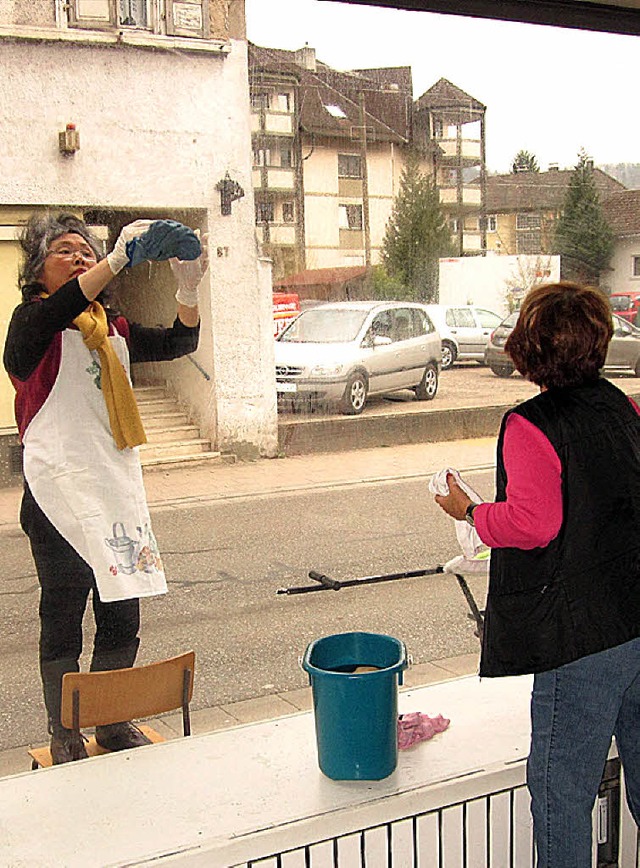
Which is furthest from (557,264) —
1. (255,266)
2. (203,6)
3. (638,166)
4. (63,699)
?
(63,699)

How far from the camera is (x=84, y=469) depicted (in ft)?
→ 5.61

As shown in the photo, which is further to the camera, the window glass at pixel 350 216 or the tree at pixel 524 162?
the tree at pixel 524 162

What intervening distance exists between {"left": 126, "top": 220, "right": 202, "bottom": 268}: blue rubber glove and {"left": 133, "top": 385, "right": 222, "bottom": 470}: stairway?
25 cm

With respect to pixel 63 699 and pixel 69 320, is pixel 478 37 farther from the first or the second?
pixel 63 699

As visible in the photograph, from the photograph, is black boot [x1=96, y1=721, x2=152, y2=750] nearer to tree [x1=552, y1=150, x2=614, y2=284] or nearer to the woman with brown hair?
the woman with brown hair

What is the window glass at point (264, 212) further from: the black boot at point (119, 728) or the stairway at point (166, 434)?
the black boot at point (119, 728)

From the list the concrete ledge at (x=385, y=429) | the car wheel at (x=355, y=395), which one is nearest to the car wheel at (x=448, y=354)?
the concrete ledge at (x=385, y=429)

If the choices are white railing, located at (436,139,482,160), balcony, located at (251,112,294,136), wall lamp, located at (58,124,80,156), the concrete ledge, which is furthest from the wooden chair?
white railing, located at (436,139,482,160)

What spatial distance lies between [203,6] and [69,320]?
62cm

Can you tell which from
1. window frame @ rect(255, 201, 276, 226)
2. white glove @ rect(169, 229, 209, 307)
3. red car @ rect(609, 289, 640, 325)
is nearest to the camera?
white glove @ rect(169, 229, 209, 307)

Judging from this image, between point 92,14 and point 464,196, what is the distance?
862 mm

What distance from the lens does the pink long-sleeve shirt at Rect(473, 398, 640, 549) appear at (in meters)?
1.41

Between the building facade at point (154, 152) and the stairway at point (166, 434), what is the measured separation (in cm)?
3

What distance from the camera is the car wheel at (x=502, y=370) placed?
7.26 ft
